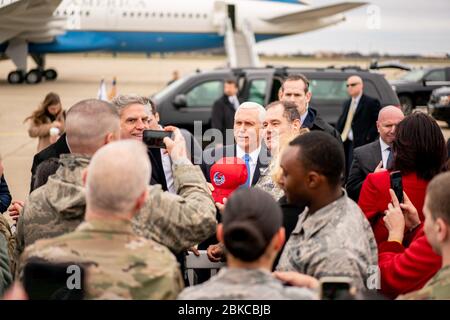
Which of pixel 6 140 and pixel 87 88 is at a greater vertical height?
pixel 87 88

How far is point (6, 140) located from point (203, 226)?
1546 cm

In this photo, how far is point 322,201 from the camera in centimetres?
315

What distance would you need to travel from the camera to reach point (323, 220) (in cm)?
308

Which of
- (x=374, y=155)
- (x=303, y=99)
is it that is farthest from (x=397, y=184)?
(x=303, y=99)

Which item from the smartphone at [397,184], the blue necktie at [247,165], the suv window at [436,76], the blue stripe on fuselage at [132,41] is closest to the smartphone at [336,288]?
the smartphone at [397,184]

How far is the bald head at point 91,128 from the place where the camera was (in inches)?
133

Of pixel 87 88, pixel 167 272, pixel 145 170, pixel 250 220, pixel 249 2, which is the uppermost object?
pixel 249 2

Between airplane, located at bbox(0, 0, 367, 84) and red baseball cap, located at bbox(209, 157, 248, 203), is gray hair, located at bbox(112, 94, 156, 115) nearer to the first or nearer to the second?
red baseball cap, located at bbox(209, 157, 248, 203)

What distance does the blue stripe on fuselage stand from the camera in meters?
36.3

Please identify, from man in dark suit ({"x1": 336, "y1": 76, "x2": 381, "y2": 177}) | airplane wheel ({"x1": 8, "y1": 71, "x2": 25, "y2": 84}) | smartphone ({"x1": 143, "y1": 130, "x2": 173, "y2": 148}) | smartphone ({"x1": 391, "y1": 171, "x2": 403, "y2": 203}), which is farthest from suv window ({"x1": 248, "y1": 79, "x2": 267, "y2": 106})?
airplane wheel ({"x1": 8, "y1": 71, "x2": 25, "y2": 84})

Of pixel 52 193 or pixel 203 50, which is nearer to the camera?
pixel 52 193

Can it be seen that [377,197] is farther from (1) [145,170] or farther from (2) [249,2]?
(2) [249,2]

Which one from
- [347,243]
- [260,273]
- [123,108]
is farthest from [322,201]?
[123,108]

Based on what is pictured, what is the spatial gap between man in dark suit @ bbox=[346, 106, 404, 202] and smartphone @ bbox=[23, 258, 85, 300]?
11.2 ft
